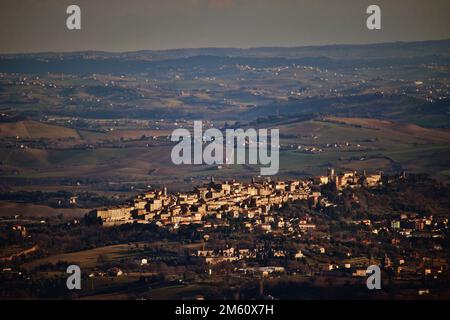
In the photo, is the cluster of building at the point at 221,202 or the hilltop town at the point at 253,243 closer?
the hilltop town at the point at 253,243

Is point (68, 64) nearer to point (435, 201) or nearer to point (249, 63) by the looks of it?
point (249, 63)

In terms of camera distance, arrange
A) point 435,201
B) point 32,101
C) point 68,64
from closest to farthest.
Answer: point 435,201
point 32,101
point 68,64

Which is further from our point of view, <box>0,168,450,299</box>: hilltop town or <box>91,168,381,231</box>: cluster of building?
<box>91,168,381,231</box>: cluster of building

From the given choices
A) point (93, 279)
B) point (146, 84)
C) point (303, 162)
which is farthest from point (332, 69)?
point (93, 279)

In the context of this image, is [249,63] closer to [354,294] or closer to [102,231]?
[102,231]

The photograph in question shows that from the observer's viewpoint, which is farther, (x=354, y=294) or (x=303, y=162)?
(x=303, y=162)

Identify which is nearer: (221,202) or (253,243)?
(253,243)
